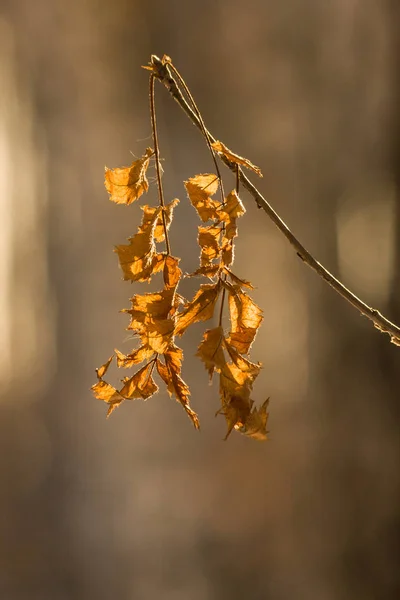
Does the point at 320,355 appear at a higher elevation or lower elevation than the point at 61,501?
higher

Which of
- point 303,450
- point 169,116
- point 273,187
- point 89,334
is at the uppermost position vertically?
point 169,116

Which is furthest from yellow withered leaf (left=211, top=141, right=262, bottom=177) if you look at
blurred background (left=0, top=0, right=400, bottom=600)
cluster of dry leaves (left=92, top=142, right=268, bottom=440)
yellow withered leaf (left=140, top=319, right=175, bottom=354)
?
blurred background (left=0, top=0, right=400, bottom=600)

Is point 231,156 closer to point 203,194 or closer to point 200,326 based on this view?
point 203,194

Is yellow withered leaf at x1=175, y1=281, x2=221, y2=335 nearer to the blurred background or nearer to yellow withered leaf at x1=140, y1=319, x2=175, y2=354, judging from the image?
yellow withered leaf at x1=140, y1=319, x2=175, y2=354

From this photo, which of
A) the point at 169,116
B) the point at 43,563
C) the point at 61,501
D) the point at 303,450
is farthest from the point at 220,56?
→ the point at 43,563

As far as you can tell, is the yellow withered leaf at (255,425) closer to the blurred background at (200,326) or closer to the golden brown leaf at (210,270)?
the golden brown leaf at (210,270)

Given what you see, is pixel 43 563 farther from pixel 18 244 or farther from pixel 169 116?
pixel 169 116

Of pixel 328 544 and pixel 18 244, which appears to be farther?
pixel 328 544

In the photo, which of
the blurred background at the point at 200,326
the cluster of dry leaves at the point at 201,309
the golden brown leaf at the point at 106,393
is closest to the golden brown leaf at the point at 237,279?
the cluster of dry leaves at the point at 201,309
